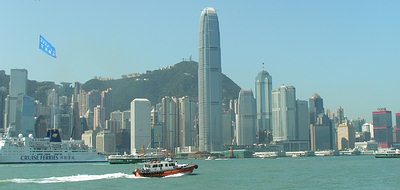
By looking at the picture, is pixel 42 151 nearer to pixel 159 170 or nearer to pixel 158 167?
pixel 158 167

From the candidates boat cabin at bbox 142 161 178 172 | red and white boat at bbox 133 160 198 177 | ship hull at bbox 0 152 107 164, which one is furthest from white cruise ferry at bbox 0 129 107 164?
boat cabin at bbox 142 161 178 172

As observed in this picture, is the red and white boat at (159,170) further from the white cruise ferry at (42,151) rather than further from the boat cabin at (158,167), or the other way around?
the white cruise ferry at (42,151)

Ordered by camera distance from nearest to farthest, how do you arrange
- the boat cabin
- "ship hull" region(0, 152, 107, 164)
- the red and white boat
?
the red and white boat < the boat cabin < "ship hull" region(0, 152, 107, 164)

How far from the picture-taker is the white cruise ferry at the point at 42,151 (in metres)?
158

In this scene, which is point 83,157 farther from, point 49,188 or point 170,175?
point 49,188

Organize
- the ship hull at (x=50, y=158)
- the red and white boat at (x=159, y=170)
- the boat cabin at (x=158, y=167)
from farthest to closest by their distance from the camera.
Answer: the ship hull at (x=50, y=158) < the boat cabin at (x=158, y=167) < the red and white boat at (x=159, y=170)

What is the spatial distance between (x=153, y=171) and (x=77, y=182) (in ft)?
35.2

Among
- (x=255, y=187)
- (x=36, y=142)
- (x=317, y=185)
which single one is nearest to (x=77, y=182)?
(x=255, y=187)

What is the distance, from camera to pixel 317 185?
219 ft

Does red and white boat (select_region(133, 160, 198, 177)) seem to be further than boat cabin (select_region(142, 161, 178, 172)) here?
No

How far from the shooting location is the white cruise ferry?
519 feet

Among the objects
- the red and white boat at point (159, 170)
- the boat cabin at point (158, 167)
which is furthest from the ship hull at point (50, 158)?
the boat cabin at point (158, 167)

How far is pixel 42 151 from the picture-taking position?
163375mm

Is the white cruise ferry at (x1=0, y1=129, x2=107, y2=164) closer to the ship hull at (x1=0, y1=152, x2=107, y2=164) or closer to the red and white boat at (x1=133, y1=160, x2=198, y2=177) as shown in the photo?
the ship hull at (x1=0, y1=152, x2=107, y2=164)
